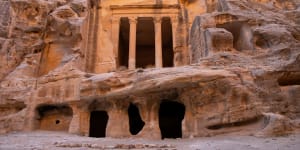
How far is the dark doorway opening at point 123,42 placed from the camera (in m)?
21.4

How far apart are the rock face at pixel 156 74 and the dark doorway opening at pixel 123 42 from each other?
3.50ft

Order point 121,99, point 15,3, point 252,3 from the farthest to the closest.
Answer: point 15,3, point 252,3, point 121,99

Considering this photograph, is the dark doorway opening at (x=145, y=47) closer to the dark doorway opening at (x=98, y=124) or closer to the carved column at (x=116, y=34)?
the carved column at (x=116, y=34)

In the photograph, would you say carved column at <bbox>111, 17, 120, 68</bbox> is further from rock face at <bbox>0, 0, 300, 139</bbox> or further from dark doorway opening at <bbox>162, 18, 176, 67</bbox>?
dark doorway opening at <bbox>162, 18, 176, 67</bbox>

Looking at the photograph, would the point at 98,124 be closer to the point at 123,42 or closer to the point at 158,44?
the point at 158,44

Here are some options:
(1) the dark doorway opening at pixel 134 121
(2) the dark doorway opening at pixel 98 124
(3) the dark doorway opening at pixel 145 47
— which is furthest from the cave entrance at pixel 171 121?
(3) the dark doorway opening at pixel 145 47

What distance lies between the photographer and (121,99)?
508 inches

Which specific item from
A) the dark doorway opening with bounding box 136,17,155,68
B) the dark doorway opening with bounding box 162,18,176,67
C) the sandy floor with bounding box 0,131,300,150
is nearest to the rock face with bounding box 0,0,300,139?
the sandy floor with bounding box 0,131,300,150

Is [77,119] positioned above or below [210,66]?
below

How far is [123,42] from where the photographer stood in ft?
75.9

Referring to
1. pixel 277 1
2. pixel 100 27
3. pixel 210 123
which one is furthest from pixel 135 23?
pixel 210 123

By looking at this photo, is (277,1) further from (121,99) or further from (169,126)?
(121,99)

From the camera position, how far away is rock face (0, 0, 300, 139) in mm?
11164

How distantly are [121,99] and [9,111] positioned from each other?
524 centimetres
